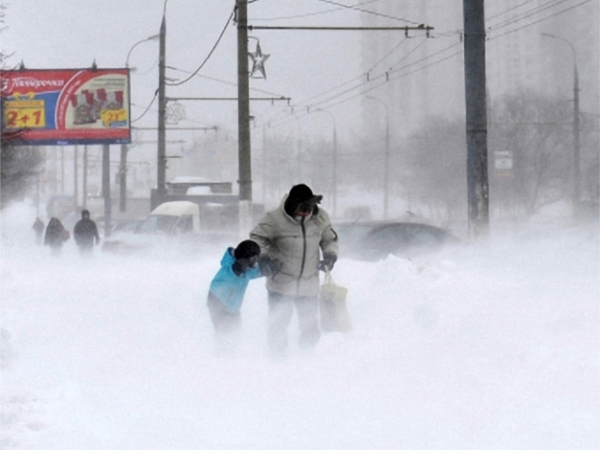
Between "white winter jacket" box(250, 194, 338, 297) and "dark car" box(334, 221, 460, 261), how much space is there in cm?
679

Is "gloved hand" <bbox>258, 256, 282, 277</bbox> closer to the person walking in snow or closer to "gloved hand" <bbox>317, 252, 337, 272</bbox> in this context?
the person walking in snow

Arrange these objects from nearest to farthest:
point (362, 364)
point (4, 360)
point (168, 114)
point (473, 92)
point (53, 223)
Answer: point (362, 364) < point (4, 360) < point (473, 92) < point (53, 223) < point (168, 114)

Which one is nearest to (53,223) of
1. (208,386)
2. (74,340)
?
(74,340)

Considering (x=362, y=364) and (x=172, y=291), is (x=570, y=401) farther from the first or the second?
(x=172, y=291)

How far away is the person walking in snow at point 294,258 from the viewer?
→ 7.05 meters

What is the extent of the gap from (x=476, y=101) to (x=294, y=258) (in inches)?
282

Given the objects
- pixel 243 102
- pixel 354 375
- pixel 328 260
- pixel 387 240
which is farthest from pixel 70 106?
pixel 354 375

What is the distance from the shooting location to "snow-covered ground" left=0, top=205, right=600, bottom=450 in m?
5.18

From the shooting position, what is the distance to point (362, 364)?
707cm

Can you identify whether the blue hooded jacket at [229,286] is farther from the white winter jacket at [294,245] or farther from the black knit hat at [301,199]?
the black knit hat at [301,199]

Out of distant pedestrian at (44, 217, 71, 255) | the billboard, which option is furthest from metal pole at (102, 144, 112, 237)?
distant pedestrian at (44, 217, 71, 255)

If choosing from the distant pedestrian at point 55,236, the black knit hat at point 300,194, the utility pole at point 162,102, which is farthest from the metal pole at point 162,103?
the black knit hat at point 300,194

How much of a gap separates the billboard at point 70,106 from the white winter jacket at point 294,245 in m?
23.8

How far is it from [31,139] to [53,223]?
23.4 ft
